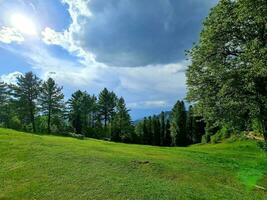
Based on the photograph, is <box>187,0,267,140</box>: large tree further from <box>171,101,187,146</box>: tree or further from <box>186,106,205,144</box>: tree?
<box>186,106,205,144</box>: tree

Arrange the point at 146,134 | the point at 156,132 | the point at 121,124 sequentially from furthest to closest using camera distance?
the point at 156,132, the point at 146,134, the point at 121,124

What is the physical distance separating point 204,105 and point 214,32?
18.6 ft

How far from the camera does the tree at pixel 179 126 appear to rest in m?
112

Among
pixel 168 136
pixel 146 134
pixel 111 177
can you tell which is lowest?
pixel 111 177

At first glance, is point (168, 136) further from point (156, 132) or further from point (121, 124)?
point (121, 124)

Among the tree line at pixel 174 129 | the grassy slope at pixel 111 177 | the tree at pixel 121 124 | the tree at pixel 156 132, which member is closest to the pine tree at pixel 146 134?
the tree line at pixel 174 129

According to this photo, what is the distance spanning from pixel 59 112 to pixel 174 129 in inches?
1482

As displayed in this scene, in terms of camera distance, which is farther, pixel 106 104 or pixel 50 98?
pixel 106 104

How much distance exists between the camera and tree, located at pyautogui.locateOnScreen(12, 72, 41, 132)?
265 feet

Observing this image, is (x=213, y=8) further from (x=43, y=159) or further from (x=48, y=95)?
(x=48, y=95)

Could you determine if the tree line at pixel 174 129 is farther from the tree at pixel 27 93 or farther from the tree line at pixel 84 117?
the tree at pixel 27 93

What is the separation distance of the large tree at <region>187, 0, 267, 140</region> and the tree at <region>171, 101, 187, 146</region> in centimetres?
8131

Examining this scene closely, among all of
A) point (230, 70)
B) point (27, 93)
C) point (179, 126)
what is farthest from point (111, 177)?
point (179, 126)

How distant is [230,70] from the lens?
27.7 meters
